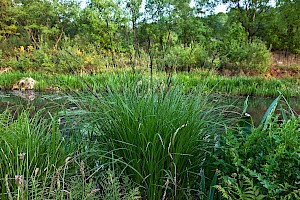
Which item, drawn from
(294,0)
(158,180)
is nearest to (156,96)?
(158,180)

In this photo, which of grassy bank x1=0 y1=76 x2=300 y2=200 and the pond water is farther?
the pond water

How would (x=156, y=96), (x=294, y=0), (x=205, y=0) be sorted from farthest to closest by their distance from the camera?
1. (x=205, y=0)
2. (x=294, y=0)
3. (x=156, y=96)

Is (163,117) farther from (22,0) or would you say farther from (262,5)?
(22,0)

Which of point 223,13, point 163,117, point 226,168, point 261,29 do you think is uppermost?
point 223,13

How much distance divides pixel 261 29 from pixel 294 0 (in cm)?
536

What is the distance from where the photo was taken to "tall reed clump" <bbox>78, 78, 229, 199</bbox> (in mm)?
1176

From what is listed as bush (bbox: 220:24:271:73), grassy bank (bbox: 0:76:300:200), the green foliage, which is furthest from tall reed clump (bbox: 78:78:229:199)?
bush (bbox: 220:24:271:73)

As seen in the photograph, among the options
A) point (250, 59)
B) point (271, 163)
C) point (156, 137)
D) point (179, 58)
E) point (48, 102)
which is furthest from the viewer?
point (250, 59)

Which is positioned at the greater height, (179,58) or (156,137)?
(179,58)

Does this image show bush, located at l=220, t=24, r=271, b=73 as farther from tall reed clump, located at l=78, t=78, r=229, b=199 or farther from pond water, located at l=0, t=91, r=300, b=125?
tall reed clump, located at l=78, t=78, r=229, b=199

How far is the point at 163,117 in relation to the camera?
3.93ft

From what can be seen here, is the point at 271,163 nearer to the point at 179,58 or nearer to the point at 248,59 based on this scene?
the point at 179,58

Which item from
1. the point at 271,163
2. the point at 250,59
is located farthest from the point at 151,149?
the point at 250,59

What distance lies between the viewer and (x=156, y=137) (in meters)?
1.17
